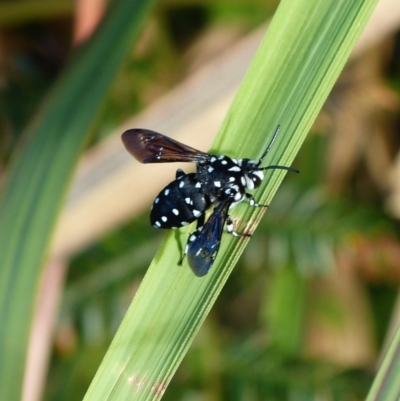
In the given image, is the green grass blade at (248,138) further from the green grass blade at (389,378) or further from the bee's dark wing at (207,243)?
the green grass blade at (389,378)

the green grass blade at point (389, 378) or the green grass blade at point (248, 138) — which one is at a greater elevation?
the green grass blade at point (248, 138)

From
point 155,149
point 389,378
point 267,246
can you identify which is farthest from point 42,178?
point 267,246

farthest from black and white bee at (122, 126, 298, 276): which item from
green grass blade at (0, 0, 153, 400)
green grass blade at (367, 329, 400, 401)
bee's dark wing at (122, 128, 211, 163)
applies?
green grass blade at (367, 329, 400, 401)

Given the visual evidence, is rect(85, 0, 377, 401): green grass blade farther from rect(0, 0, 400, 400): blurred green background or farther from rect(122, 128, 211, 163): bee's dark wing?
rect(0, 0, 400, 400): blurred green background

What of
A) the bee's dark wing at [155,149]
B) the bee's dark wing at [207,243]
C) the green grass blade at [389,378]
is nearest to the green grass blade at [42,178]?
the bee's dark wing at [155,149]

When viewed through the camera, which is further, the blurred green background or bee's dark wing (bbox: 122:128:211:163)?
the blurred green background

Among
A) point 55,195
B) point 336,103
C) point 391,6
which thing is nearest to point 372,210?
point 336,103

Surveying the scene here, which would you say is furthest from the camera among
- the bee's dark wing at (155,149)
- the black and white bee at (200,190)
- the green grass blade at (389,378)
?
the bee's dark wing at (155,149)

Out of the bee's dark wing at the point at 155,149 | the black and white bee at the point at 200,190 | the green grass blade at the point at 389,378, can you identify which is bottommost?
the green grass blade at the point at 389,378
